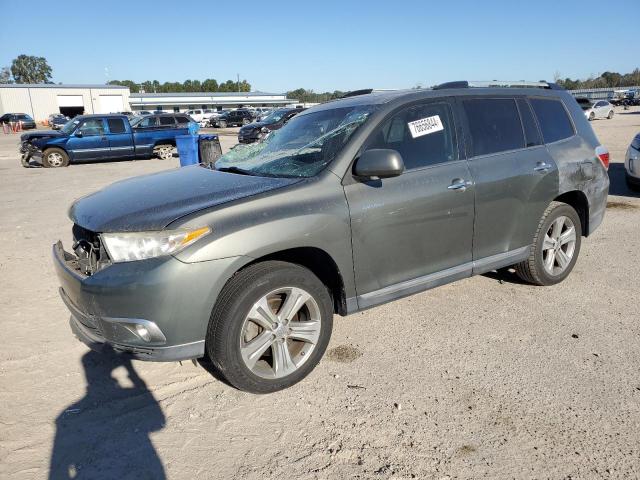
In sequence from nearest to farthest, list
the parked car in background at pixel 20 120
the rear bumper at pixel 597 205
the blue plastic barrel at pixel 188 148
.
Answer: the rear bumper at pixel 597 205 < the blue plastic barrel at pixel 188 148 < the parked car in background at pixel 20 120

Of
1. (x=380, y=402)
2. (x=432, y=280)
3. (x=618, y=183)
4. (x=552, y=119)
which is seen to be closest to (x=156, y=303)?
(x=380, y=402)

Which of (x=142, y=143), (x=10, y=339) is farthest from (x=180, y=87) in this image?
(x=10, y=339)

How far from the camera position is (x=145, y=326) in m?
2.64

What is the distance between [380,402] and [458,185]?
172 centimetres

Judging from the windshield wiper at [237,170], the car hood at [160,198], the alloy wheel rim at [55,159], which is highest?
the alloy wheel rim at [55,159]

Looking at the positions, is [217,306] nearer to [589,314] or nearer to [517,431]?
[517,431]

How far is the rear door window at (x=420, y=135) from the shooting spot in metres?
3.50

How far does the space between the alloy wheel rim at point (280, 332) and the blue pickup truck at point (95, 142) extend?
15.8 metres

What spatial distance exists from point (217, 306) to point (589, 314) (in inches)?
123

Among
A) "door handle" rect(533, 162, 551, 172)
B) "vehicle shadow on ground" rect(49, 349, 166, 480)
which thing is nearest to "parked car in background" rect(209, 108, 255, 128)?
"door handle" rect(533, 162, 551, 172)

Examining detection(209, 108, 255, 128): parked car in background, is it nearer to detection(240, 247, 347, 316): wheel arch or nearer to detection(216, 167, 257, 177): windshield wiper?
detection(216, 167, 257, 177): windshield wiper

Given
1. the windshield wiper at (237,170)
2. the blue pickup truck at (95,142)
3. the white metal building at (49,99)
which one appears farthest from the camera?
the white metal building at (49,99)

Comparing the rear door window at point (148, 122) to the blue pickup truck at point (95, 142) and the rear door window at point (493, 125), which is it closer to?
the blue pickup truck at point (95, 142)

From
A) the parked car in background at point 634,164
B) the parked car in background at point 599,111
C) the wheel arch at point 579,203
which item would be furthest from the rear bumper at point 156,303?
the parked car in background at point 599,111
